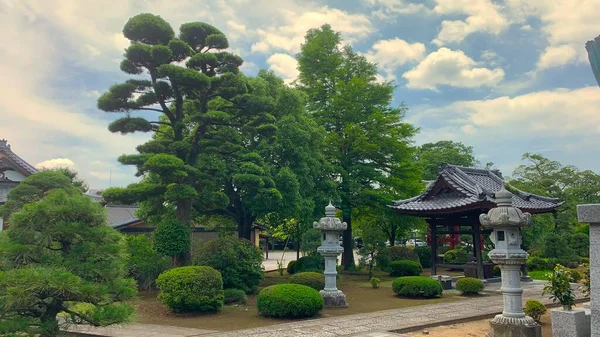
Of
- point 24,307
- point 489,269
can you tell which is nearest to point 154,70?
point 24,307

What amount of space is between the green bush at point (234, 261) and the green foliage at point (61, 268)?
7093 mm

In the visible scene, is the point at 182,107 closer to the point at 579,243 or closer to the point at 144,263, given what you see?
the point at 144,263

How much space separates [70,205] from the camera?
6871 millimetres

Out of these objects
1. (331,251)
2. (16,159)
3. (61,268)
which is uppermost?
(16,159)

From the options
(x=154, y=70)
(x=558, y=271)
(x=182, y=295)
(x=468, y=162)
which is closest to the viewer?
(x=558, y=271)

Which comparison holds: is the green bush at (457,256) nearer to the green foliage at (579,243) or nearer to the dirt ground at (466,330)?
the green foliage at (579,243)

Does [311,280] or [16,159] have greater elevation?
[16,159]

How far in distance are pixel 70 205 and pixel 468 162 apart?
42.0 m

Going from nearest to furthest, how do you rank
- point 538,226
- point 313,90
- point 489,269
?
point 489,269 < point 313,90 < point 538,226

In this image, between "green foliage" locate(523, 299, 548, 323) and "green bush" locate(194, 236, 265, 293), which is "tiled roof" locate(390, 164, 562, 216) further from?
"green bush" locate(194, 236, 265, 293)

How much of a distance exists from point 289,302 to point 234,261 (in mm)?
3846

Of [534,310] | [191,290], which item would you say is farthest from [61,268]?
[534,310]

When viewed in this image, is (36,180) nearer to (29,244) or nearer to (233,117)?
(233,117)

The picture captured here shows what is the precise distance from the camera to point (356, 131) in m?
21.7
